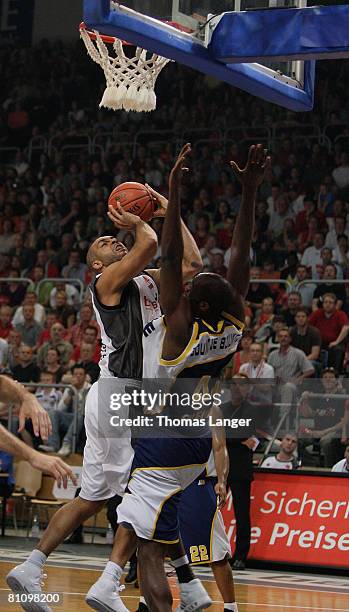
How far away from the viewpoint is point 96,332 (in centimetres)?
1393

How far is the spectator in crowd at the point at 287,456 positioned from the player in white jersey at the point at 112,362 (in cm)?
482

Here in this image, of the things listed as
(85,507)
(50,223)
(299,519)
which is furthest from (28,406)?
(50,223)

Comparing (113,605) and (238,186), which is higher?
(238,186)

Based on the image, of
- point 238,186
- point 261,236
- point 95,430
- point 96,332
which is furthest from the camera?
point 238,186

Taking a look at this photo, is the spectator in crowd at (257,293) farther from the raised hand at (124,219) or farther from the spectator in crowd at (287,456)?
the raised hand at (124,219)

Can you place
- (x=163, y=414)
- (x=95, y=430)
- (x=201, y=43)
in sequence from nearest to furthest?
(x=163, y=414)
(x=201, y=43)
(x=95, y=430)

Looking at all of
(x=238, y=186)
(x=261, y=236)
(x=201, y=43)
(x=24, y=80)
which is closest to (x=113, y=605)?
(x=201, y=43)

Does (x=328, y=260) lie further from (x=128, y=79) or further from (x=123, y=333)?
(x=123, y=333)

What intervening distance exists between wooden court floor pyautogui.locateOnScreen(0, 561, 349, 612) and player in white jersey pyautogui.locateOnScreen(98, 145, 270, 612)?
2115 millimetres

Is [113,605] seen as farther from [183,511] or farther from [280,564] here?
[280,564]

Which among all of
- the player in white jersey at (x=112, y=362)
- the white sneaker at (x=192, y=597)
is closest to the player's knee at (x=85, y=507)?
the player in white jersey at (x=112, y=362)

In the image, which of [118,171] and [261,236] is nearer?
[261,236]

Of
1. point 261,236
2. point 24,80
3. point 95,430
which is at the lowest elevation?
point 95,430

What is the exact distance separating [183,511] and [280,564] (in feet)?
13.5
